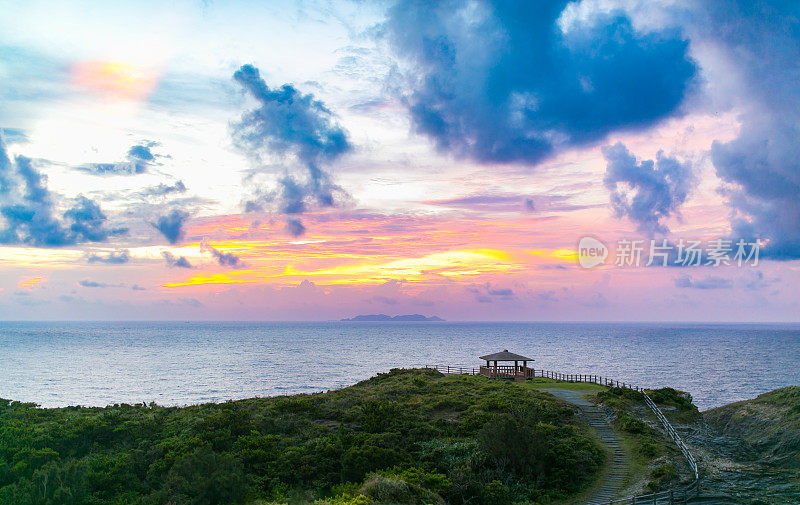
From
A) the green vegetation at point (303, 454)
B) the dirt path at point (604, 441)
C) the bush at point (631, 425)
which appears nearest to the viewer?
the green vegetation at point (303, 454)

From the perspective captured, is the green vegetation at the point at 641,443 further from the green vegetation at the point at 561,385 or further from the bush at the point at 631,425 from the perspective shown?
the green vegetation at the point at 561,385

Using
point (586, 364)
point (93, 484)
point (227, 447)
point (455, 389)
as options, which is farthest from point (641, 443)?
point (586, 364)

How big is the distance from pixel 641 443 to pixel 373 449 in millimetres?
15562

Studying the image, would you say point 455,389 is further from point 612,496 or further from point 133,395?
point 133,395

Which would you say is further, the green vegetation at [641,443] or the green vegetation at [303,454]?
the green vegetation at [641,443]

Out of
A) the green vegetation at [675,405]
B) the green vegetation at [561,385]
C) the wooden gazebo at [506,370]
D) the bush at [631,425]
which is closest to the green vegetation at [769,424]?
the green vegetation at [675,405]

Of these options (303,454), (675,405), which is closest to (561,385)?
(675,405)

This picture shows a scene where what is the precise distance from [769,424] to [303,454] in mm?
35048

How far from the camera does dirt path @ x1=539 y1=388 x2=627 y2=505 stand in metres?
21.4

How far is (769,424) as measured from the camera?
36.1 meters

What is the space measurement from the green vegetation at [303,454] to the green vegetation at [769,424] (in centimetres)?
1337

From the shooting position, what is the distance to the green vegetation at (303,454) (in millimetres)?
16766

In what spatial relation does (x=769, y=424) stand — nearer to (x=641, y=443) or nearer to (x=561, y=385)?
(x=561, y=385)

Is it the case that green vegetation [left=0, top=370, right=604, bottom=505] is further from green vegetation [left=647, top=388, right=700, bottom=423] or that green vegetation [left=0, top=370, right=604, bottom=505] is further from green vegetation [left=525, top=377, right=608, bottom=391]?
green vegetation [left=647, top=388, right=700, bottom=423]
